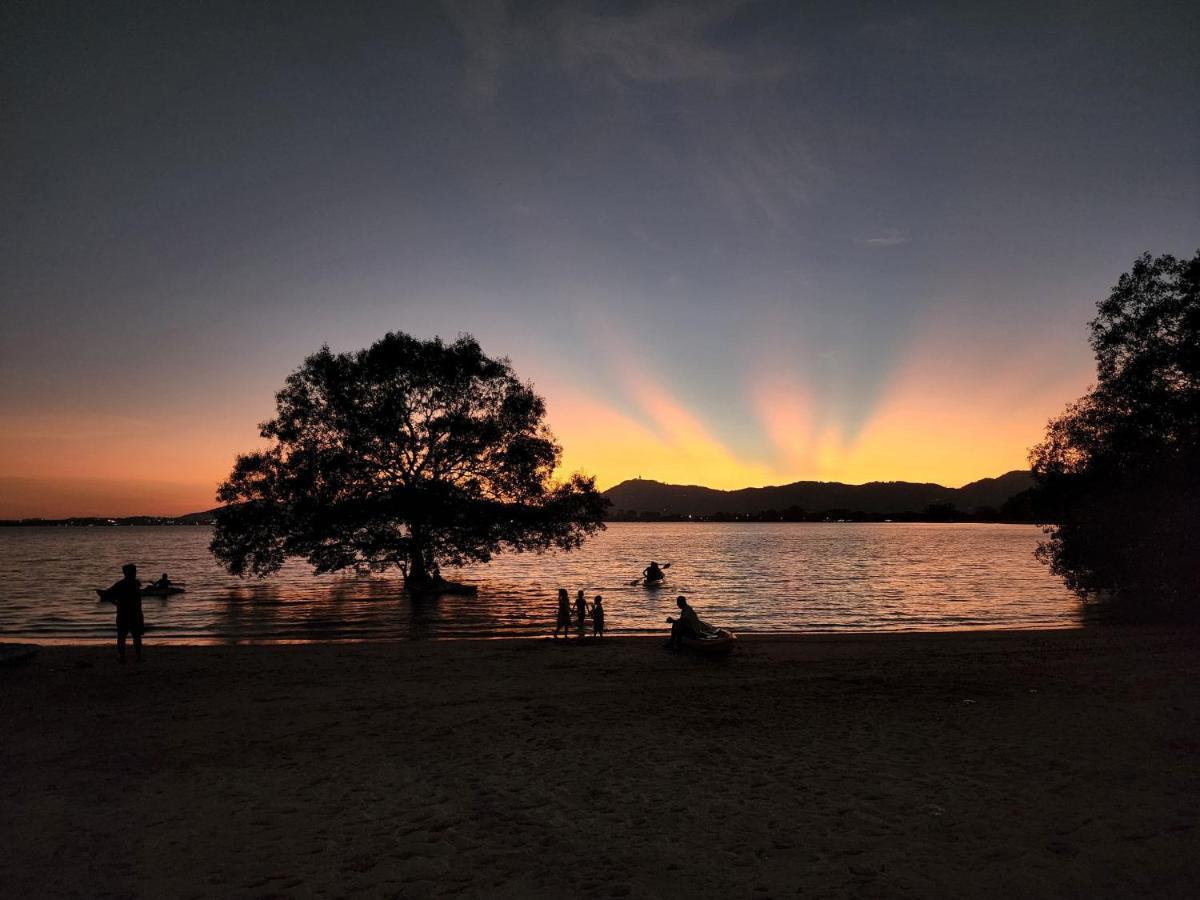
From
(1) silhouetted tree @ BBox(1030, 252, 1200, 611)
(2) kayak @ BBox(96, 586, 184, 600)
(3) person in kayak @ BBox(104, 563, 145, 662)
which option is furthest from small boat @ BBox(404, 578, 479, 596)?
(1) silhouetted tree @ BBox(1030, 252, 1200, 611)

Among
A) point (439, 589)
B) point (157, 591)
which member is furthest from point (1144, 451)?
point (157, 591)

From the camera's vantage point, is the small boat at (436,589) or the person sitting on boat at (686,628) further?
the small boat at (436,589)

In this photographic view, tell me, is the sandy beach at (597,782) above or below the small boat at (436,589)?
above

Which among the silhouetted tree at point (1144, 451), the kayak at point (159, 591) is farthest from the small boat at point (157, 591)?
the silhouetted tree at point (1144, 451)

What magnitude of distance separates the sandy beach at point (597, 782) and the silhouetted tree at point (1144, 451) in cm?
1492

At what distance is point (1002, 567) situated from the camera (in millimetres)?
84562

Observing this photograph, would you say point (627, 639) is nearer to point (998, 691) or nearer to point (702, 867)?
point (998, 691)

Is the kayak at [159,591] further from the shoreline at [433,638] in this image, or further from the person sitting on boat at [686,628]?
the person sitting on boat at [686,628]

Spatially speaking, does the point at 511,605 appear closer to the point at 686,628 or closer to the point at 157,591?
the point at 686,628

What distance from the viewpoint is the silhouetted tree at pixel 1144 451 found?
30.6 m

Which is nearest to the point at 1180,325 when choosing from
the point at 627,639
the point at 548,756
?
the point at 627,639

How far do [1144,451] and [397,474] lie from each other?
42900mm

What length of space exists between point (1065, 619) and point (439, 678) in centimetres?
3581

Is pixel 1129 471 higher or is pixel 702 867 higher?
pixel 1129 471
